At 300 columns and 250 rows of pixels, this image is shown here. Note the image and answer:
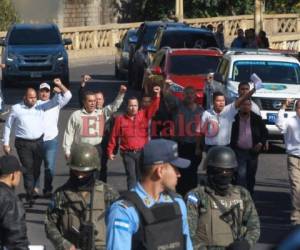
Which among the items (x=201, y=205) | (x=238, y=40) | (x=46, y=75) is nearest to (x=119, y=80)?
(x=46, y=75)

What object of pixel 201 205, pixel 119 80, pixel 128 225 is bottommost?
pixel 119 80

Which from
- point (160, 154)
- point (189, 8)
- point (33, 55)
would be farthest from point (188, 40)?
point (189, 8)

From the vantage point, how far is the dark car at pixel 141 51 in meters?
33.6

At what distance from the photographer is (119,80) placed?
1593 inches

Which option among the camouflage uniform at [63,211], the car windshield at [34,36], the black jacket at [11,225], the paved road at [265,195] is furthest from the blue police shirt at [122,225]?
the car windshield at [34,36]

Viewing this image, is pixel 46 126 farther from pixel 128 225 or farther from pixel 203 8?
pixel 203 8

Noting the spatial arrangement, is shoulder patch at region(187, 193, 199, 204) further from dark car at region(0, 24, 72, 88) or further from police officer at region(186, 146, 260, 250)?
dark car at region(0, 24, 72, 88)

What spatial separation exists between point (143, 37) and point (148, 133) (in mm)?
21369

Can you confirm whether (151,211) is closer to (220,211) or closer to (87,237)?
(87,237)

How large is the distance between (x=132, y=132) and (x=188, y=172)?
82 centimetres

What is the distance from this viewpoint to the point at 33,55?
36.1 m

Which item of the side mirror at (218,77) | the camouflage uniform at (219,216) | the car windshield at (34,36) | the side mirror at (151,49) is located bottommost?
the car windshield at (34,36)

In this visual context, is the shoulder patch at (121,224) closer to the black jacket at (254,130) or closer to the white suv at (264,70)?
the black jacket at (254,130)

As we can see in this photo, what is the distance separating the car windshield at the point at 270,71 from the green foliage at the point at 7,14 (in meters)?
27.7
